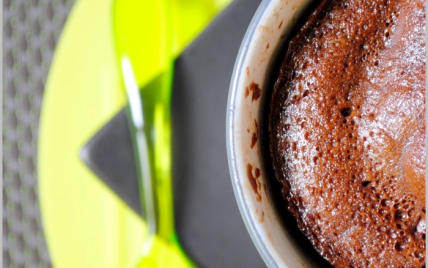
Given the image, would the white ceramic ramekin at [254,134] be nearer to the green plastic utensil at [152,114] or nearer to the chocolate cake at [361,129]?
the chocolate cake at [361,129]

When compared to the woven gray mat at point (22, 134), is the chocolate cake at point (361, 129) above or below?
above

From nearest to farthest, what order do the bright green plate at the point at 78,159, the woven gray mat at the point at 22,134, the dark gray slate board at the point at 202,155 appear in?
the dark gray slate board at the point at 202,155
the bright green plate at the point at 78,159
the woven gray mat at the point at 22,134

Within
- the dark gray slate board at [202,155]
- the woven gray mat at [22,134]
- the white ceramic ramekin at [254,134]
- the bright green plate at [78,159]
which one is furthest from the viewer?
the woven gray mat at [22,134]

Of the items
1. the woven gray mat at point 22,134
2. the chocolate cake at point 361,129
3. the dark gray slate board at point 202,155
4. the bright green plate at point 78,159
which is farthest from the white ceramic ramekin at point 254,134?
the woven gray mat at point 22,134

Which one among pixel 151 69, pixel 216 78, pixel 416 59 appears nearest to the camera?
pixel 416 59

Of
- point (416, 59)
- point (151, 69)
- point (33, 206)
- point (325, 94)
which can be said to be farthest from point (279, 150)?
point (33, 206)

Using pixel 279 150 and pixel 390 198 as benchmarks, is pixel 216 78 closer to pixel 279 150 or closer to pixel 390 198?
pixel 279 150

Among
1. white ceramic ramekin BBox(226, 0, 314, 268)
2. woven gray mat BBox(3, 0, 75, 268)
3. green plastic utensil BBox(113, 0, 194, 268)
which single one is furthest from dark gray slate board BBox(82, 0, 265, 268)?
woven gray mat BBox(3, 0, 75, 268)
